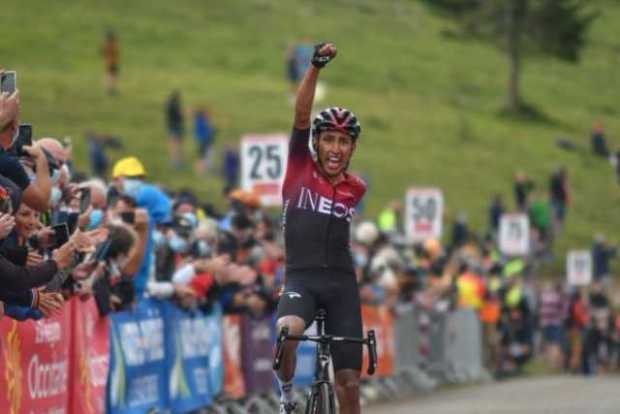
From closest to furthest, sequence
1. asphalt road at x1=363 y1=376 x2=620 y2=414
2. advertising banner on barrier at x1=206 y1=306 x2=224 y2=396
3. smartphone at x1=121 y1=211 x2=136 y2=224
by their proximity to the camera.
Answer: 1. smartphone at x1=121 y1=211 x2=136 y2=224
2. advertising banner on barrier at x1=206 y1=306 x2=224 y2=396
3. asphalt road at x1=363 y1=376 x2=620 y2=414

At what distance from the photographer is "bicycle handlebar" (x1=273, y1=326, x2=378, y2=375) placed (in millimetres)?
12633

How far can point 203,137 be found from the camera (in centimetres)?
5019

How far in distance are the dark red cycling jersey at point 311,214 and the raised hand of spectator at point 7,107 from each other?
2.24m

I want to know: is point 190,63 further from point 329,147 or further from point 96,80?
point 329,147

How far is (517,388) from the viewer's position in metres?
28.9

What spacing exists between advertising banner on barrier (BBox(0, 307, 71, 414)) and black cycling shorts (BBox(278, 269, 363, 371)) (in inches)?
67.4

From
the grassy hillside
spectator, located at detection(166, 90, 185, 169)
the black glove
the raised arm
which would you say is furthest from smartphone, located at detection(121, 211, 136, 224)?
spectator, located at detection(166, 90, 185, 169)

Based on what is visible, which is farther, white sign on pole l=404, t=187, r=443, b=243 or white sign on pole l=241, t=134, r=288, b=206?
white sign on pole l=404, t=187, r=443, b=243

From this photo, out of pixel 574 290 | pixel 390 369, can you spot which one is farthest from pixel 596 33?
pixel 390 369

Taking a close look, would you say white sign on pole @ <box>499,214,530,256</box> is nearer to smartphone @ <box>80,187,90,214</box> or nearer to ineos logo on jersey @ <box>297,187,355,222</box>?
smartphone @ <box>80,187,90,214</box>

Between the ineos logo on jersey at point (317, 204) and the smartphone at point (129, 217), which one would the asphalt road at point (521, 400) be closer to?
the smartphone at point (129, 217)

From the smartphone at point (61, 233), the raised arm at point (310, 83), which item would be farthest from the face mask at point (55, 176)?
the raised arm at point (310, 83)

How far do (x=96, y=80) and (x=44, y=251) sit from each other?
50.5 meters

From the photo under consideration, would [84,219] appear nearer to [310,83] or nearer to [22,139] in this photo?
[22,139]
